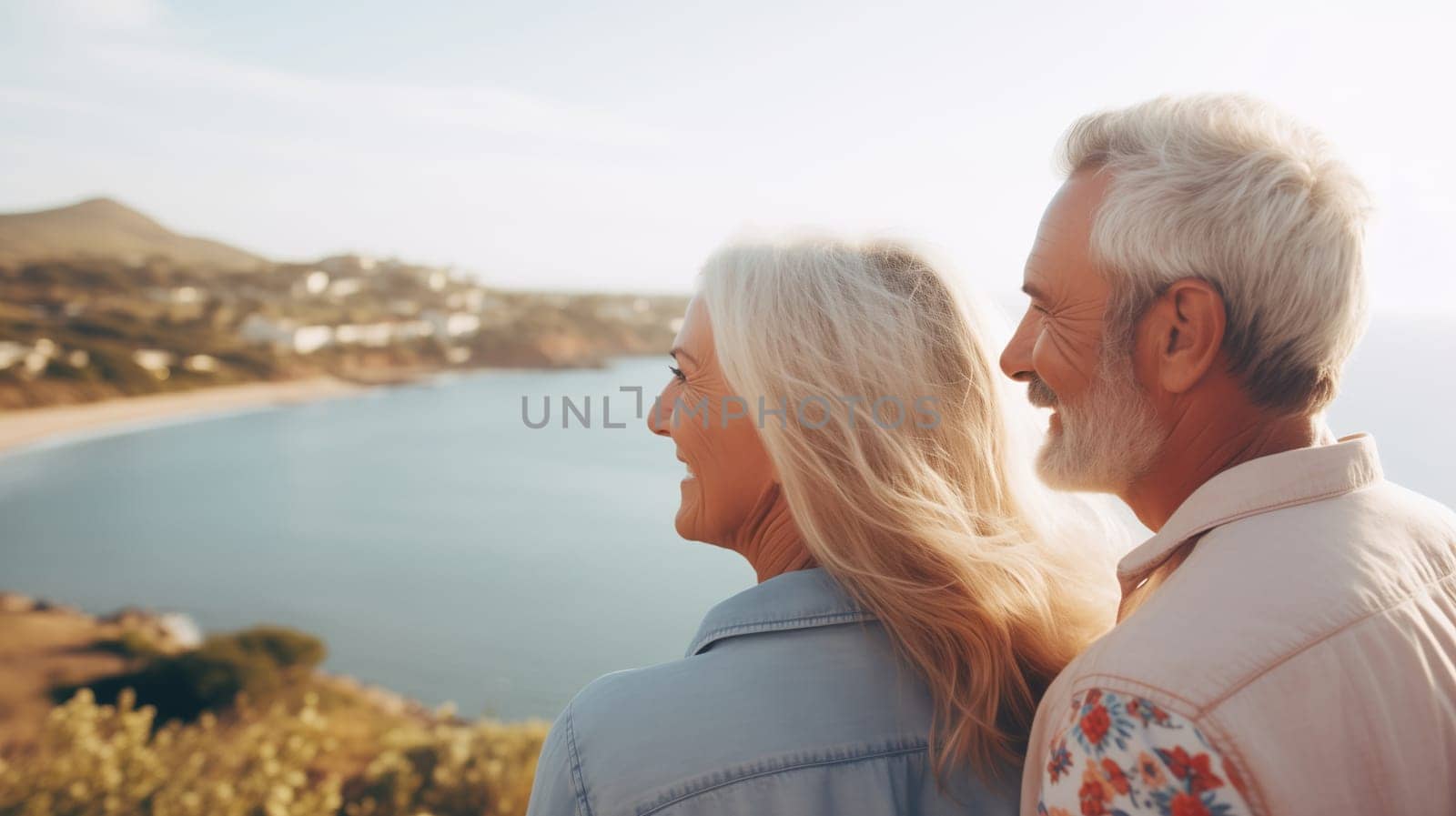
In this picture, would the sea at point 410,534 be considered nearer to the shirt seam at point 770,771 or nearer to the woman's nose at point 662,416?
the woman's nose at point 662,416

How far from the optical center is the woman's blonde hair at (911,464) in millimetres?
1009

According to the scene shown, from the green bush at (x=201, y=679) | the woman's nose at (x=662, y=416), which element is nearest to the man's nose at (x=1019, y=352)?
the woman's nose at (x=662, y=416)

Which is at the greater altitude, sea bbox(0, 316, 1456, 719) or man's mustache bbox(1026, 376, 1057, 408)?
man's mustache bbox(1026, 376, 1057, 408)

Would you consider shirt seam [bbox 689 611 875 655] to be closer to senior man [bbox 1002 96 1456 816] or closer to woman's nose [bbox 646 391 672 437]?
senior man [bbox 1002 96 1456 816]

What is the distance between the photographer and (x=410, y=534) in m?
13.7

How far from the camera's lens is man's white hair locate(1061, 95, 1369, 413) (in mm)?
917

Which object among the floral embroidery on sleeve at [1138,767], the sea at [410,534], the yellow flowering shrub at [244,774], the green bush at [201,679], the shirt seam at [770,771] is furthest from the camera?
the sea at [410,534]

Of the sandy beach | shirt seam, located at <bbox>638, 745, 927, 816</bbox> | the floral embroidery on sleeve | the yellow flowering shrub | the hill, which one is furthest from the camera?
the hill

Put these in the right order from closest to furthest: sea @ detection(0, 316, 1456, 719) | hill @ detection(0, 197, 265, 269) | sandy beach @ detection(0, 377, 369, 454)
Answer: sea @ detection(0, 316, 1456, 719)
sandy beach @ detection(0, 377, 369, 454)
hill @ detection(0, 197, 265, 269)

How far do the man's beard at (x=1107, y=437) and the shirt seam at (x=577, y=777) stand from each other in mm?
630

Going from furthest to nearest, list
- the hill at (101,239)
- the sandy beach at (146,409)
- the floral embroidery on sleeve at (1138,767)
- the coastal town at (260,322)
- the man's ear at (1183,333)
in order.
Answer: the hill at (101,239), the coastal town at (260,322), the sandy beach at (146,409), the man's ear at (1183,333), the floral embroidery on sleeve at (1138,767)

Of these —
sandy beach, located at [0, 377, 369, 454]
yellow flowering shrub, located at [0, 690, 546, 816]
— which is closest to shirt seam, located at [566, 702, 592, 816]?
yellow flowering shrub, located at [0, 690, 546, 816]

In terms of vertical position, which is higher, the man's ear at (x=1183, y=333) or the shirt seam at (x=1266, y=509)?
the man's ear at (x=1183, y=333)

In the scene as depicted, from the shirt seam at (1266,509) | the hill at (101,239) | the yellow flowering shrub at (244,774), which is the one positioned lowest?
the yellow flowering shrub at (244,774)
